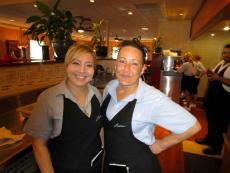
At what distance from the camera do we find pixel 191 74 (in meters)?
5.39

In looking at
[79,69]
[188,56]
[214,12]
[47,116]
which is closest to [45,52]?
[79,69]

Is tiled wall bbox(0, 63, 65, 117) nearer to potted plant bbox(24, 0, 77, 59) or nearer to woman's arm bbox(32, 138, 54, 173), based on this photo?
potted plant bbox(24, 0, 77, 59)

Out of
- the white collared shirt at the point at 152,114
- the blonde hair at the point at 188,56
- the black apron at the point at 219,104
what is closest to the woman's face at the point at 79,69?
the white collared shirt at the point at 152,114

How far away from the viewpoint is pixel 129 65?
3.69 feet

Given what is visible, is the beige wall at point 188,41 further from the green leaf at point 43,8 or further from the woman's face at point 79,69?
the woman's face at point 79,69

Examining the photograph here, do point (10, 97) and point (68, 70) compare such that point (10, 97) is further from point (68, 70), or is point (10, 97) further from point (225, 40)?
point (225, 40)

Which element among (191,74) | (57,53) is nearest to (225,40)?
(191,74)

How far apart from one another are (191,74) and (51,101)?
16.5ft

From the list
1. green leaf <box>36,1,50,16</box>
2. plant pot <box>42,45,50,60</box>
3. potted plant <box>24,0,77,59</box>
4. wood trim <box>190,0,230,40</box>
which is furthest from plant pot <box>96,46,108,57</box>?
wood trim <box>190,0,230,40</box>

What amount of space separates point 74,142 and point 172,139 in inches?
21.8

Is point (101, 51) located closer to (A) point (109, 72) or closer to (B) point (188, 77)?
(A) point (109, 72)

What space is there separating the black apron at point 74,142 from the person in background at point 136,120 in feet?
0.39

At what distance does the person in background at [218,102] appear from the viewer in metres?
2.69

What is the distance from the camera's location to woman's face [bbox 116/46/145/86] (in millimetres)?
1116
